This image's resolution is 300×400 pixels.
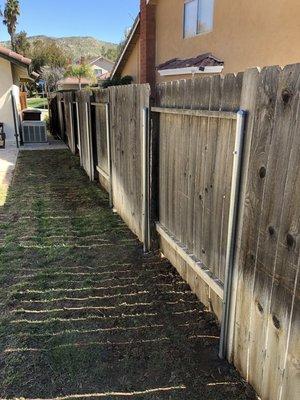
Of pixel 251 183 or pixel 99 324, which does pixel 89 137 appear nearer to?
pixel 99 324

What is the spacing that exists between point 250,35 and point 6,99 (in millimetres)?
9602

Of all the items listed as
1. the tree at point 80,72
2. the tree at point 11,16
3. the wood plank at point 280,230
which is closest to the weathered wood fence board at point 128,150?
the wood plank at point 280,230

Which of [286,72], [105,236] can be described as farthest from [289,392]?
[105,236]

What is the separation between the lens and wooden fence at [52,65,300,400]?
1.88 metres

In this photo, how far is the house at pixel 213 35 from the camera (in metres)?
7.47

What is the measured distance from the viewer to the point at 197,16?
10.9 m

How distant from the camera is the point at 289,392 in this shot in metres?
1.92

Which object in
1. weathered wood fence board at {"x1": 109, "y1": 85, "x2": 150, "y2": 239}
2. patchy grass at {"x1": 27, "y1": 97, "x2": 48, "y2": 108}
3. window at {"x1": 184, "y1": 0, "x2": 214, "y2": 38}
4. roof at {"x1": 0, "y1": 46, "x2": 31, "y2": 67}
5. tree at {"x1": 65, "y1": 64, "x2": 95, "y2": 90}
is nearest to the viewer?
weathered wood fence board at {"x1": 109, "y1": 85, "x2": 150, "y2": 239}

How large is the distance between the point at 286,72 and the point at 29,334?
8.78ft

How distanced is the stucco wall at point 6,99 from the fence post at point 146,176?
37.3 feet

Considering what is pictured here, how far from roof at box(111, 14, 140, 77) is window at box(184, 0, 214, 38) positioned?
3739 millimetres

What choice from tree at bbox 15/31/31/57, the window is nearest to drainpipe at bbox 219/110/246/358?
the window

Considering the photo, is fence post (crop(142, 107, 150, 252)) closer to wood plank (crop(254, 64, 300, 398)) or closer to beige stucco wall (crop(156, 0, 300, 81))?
wood plank (crop(254, 64, 300, 398))

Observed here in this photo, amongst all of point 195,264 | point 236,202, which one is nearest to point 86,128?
point 195,264
